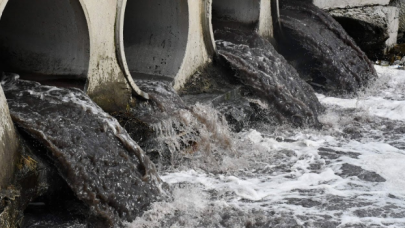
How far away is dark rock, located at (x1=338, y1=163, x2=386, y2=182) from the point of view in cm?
541

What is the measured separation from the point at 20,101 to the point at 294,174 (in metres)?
2.40

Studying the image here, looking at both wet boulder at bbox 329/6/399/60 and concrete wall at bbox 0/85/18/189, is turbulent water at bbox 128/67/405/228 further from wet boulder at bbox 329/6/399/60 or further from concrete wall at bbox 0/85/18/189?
wet boulder at bbox 329/6/399/60

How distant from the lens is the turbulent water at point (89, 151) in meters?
4.23

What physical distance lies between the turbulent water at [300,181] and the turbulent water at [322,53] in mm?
1530


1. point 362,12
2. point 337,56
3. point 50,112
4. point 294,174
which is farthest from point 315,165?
point 362,12

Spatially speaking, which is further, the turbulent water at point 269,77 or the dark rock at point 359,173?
the turbulent water at point 269,77

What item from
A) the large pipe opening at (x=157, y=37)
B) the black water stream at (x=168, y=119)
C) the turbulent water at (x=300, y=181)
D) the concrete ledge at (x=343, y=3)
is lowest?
the turbulent water at (x=300, y=181)

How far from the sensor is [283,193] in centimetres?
503

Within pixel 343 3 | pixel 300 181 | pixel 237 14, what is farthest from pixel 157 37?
pixel 343 3

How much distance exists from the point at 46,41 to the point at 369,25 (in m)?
6.82

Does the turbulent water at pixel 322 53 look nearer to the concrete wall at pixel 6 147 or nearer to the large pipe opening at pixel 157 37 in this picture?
the large pipe opening at pixel 157 37

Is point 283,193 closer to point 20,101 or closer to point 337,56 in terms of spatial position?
point 20,101

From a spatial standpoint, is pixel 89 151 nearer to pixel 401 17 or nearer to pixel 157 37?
pixel 157 37

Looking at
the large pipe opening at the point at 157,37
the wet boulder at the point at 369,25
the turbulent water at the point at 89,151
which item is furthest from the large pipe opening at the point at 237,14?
the turbulent water at the point at 89,151
